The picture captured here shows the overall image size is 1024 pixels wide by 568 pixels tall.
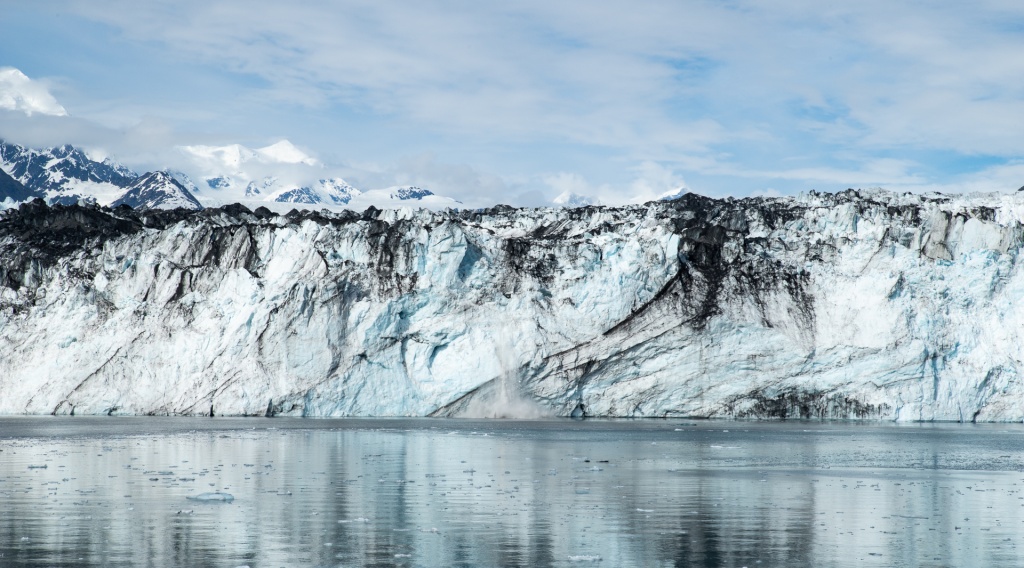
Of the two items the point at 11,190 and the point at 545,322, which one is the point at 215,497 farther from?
the point at 11,190

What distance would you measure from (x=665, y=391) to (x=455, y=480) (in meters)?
25.5

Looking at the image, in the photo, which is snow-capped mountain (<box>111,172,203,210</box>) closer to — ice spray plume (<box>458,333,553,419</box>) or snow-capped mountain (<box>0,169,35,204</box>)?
snow-capped mountain (<box>0,169,35,204</box>)

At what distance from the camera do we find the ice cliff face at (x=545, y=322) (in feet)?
140

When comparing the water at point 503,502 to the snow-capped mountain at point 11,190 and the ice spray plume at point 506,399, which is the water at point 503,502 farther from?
the snow-capped mountain at point 11,190

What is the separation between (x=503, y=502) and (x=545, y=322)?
29181 mm

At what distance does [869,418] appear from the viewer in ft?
140

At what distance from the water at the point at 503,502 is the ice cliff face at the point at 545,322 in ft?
39.7

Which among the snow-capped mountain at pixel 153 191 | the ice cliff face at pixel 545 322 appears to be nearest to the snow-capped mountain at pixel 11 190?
the snow-capped mountain at pixel 153 191

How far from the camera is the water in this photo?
38.4 ft

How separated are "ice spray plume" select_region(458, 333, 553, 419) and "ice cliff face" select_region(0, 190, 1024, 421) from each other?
9 centimetres

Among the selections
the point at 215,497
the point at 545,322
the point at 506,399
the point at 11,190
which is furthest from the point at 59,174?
the point at 215,497

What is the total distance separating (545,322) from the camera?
A: 45156 mm

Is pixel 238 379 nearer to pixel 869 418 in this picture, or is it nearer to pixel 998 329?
pixel 869 418

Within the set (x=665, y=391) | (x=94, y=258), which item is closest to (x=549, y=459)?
(x=665, y=391)
